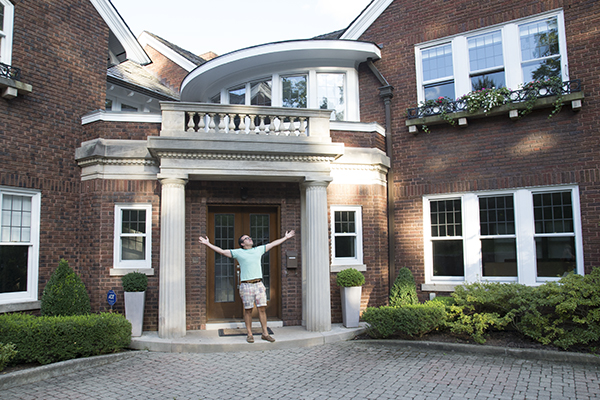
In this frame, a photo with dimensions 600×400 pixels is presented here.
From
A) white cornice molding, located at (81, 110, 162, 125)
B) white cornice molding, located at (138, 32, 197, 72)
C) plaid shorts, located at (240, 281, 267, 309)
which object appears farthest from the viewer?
white cornice molding, located at (138, 32, 197, 72)

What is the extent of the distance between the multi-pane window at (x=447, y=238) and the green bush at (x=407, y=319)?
185 cm

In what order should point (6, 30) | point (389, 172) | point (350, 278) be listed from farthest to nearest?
point (389, 172) → point (350, 278) → point (6, 30)

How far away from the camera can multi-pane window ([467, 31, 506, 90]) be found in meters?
9.99

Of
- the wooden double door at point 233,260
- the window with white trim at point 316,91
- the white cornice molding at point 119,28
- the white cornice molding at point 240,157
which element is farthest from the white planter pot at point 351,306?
the white cornice molding at point 119,28

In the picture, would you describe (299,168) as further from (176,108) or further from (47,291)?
(47,291)

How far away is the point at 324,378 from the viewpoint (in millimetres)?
6414

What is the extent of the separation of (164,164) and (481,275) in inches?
280

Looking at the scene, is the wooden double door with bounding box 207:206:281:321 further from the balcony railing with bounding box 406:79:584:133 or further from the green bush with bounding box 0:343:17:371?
the balcony railing with bounding box 406:79:584:133

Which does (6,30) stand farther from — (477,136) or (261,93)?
(477,136)

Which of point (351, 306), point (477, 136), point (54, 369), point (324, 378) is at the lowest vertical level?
point (324, 378)

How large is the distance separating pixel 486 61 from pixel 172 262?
26.7 ft

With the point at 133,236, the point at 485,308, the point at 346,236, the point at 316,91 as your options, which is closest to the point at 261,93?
the point at 316,91

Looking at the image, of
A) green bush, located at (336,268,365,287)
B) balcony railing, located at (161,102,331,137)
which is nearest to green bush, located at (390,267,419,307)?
green bush, located at (336,268,365,287)

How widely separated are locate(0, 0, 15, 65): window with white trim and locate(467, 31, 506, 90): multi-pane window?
9791 mm
